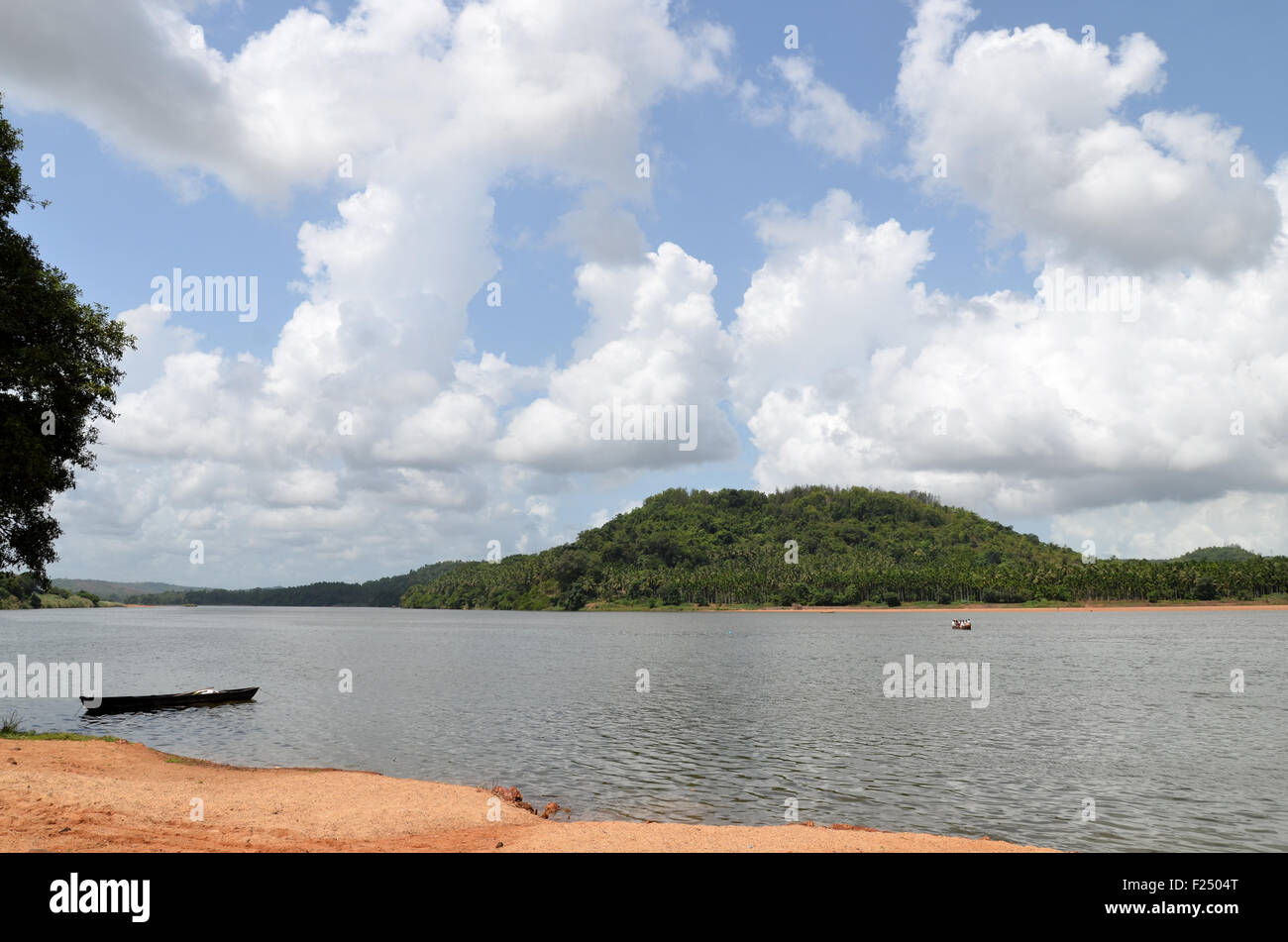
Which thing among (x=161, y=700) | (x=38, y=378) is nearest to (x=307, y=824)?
(x=38, y=378)

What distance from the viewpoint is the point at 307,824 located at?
2106 cm

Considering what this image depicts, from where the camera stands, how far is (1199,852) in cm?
2247

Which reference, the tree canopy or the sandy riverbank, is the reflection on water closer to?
the sandy riverbank

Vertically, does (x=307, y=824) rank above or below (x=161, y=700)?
above

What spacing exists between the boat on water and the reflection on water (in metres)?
0.94

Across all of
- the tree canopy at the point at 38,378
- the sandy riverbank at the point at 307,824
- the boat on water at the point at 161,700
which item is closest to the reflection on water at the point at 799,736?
the boat on water at the point at 161,700

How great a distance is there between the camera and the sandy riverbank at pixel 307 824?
18.3 m

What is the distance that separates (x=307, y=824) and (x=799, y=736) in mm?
28706

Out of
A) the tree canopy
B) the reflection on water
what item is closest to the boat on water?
the reflection on water

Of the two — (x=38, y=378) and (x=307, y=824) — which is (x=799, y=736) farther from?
(x=38, y=378)

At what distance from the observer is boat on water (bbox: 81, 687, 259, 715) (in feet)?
163

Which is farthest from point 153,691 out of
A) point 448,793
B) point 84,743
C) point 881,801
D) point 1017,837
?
point 1017,837
